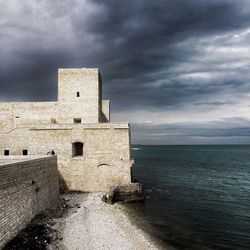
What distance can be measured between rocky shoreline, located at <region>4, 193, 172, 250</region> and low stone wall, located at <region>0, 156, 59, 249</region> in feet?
1.69

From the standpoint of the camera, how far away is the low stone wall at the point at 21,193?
10836 millimetres

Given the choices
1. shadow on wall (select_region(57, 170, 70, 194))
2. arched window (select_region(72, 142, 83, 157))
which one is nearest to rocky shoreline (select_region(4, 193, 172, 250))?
shadow on wall (select_region(57, 170, 70, 194))

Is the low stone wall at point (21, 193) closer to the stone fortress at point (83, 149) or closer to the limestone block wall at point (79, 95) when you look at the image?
the stone fortress at point (83, 149)

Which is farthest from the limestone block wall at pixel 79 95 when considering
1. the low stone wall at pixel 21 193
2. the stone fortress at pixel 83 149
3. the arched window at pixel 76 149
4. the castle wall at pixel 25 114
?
the low stone wall at pixel 21 193

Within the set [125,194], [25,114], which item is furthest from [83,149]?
[25,114]

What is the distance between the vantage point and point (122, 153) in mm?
22406

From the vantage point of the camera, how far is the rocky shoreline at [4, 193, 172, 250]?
39.6 feet

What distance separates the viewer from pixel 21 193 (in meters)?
12.6

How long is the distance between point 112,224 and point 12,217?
5822 millimetres

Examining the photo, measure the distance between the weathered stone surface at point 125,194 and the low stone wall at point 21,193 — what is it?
456cm

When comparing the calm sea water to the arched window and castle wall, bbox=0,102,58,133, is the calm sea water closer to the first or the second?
the arched window

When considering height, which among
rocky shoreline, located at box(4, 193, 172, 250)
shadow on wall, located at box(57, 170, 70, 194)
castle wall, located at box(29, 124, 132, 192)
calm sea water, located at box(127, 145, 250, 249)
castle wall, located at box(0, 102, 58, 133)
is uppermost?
castle wall, located at box(0, 102, 58, 133)

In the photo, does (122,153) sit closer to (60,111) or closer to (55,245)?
(60,111)

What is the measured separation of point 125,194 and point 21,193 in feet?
33.9
